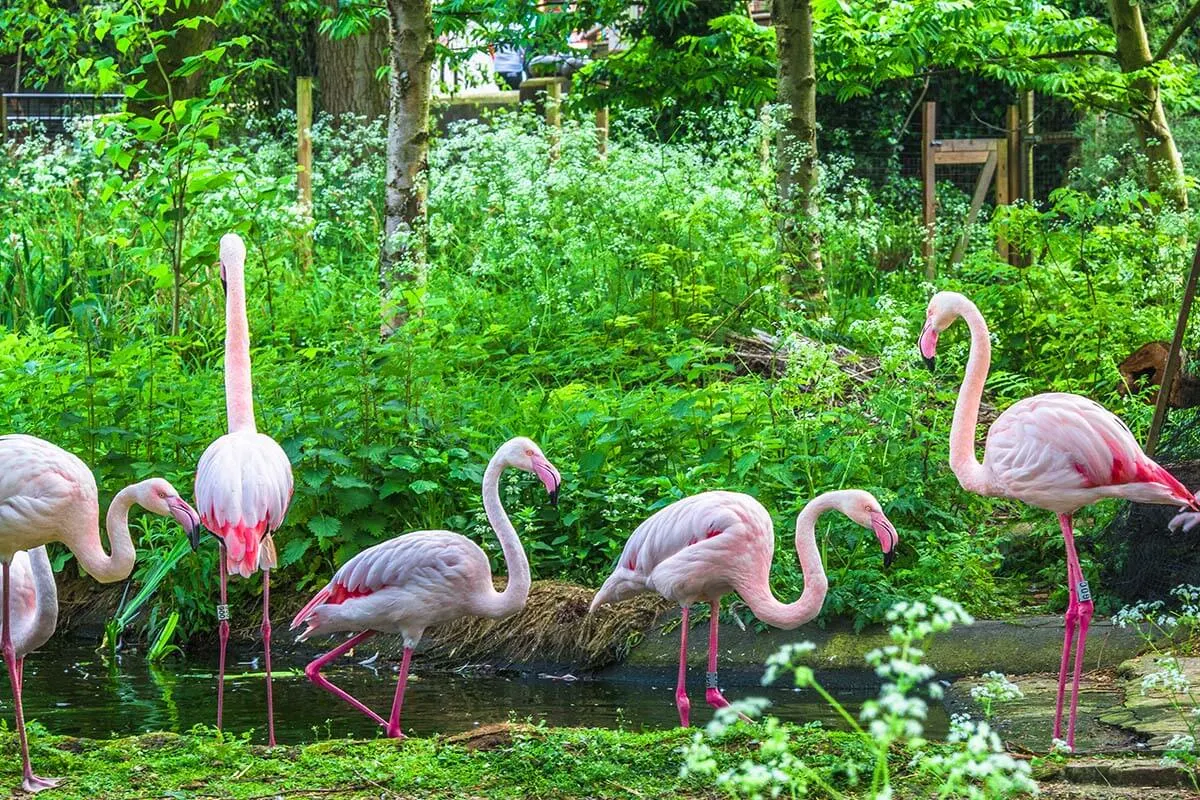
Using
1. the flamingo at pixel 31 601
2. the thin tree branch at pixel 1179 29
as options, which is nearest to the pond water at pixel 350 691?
the flamingo at pixel 31 601

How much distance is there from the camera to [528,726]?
4652 millimetres

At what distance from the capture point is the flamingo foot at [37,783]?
14.1 ft

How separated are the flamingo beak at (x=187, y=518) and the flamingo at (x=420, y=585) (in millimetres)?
734

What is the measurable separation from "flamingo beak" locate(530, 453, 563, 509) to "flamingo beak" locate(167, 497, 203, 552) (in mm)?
1310

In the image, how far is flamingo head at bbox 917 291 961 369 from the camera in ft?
19.2

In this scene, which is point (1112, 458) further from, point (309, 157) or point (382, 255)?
point (309, 157)

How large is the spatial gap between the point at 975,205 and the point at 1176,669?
872cm

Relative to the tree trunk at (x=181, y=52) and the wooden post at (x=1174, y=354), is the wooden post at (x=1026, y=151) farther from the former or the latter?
the wooden post at (x=1174, y=354)

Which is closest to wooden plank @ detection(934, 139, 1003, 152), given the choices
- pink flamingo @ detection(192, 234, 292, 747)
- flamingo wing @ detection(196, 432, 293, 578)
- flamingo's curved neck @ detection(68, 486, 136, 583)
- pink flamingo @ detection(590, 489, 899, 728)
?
pink flamingo @ detection(590, 489, 899, 728)

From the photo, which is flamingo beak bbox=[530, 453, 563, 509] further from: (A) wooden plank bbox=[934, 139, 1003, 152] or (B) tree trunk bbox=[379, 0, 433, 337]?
(A) wooden plank bbox=[934, 139, 1003, 152]

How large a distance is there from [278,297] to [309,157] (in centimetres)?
289

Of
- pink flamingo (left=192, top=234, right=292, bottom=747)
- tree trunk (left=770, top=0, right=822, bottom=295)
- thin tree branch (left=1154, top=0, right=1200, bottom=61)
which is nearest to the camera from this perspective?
pink flamingo (left=192, top=234, right=292, bottom=747)

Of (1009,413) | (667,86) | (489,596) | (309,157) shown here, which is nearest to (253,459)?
(489,596)

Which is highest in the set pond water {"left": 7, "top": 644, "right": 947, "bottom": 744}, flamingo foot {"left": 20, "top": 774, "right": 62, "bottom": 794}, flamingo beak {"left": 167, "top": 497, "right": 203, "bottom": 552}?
flamingo beak {"left": 167, "top": 497, "right": 203, "bottom": 552}
